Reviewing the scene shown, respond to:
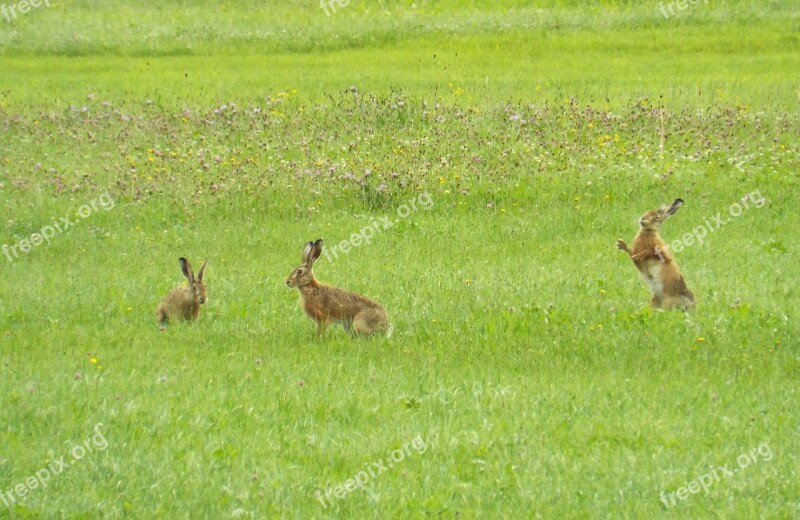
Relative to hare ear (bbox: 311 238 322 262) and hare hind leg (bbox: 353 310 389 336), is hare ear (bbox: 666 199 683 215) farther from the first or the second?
hare ear (bbox: 311 238 322 262)

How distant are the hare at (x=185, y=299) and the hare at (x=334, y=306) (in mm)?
1021

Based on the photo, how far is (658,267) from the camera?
42.3 feet

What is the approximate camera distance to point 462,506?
7.71 metres

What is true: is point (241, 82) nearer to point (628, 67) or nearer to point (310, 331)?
point (628, 67)

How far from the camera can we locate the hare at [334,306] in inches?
463

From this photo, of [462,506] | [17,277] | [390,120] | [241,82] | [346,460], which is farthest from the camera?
[241,82]

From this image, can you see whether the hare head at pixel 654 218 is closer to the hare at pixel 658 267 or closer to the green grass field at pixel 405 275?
the hare at pixel 658 267

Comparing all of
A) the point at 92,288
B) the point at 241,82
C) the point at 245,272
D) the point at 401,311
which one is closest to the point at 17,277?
the point at 92,288

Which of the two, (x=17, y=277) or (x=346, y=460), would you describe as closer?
(x=346, y=460)

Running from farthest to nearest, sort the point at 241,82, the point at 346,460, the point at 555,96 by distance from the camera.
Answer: the point at 241,82 → the point at 555,96 → the point at 346,460

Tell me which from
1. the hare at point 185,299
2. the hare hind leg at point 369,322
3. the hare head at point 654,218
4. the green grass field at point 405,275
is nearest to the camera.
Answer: the green grass field at point 405,275

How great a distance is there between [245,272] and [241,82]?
44.5 feet

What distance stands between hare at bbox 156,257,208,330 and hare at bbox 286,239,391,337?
1.02m

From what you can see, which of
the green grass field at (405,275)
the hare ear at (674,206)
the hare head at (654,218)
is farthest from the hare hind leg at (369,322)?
the hare ear at (674,206)
